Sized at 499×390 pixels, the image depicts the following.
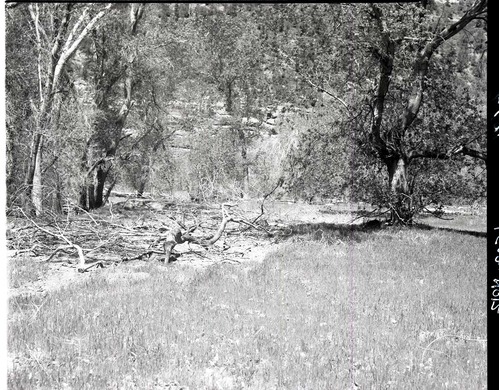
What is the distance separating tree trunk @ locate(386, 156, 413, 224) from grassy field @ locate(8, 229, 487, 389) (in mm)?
925

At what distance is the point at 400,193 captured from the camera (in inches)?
219

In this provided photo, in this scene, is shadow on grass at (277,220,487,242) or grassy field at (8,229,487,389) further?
shadow on grass at (277,220,487,242)

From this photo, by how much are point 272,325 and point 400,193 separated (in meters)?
2.99

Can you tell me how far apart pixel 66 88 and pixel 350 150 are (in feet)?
11.3

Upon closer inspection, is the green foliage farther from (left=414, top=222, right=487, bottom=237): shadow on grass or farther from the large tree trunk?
(left=414, top=222, right=487, bottom=237): shadow on grass

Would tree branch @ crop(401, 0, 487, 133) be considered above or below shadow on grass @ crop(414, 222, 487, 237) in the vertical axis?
above

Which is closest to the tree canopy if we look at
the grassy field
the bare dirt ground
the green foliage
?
the green foliage

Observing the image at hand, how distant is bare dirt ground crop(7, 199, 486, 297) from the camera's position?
4.13 meters

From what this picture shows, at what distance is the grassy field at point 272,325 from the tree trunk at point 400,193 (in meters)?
0.93

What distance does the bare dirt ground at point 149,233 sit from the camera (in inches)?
163

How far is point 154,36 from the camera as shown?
15.9 ft

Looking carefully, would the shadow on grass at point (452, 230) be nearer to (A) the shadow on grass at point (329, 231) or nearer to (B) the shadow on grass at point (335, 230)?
(B) the shadow on grass at point (335, 230)

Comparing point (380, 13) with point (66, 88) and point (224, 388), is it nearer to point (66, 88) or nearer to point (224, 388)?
point (66, 88)
